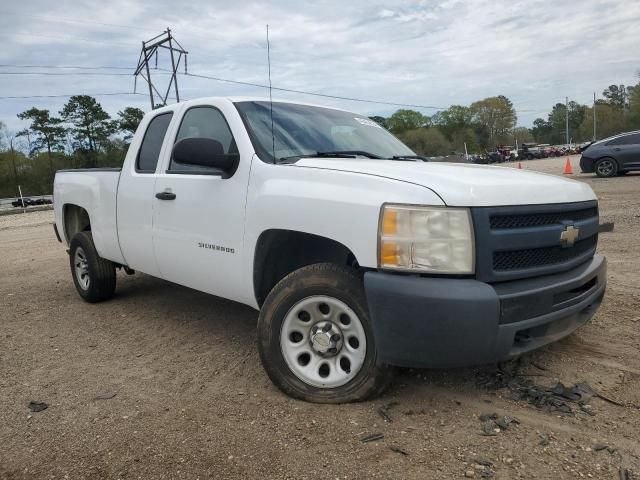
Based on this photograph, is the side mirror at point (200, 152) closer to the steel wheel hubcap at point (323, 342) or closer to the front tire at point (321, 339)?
the front tire at point (321, 339)

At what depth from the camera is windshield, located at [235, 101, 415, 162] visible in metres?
3.49

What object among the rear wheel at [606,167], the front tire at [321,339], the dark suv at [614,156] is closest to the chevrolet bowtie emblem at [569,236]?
the front tire at [321,339]

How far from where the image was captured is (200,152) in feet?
10.6

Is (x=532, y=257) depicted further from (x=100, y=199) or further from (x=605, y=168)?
(x=605, y=168)

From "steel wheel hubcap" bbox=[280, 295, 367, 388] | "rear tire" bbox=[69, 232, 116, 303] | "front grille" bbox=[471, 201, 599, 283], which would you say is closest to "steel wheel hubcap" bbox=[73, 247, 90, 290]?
"rear tire" bbox=[69, 232, 116, 303]

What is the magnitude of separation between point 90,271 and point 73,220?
0.98 metres

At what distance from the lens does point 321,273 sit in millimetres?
2887

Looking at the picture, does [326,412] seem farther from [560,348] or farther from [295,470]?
[560,348]

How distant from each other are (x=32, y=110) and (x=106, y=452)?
78619 mm

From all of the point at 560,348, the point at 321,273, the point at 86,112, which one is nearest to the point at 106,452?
the point at 321,273

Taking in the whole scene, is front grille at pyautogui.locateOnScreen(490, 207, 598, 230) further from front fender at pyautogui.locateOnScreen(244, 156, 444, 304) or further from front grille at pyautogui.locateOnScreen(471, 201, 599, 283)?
front fender at pyautogui.locateOnScreen(244, 156, 444, 304)

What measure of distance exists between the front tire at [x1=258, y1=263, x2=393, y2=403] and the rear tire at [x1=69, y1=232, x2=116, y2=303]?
2946 mm

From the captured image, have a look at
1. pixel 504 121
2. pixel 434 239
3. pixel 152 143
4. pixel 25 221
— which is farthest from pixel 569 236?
pixel 504 121

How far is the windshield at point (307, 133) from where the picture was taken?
3487 millimetres
